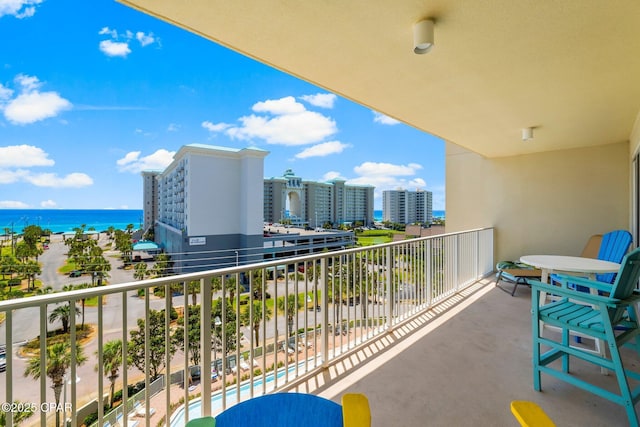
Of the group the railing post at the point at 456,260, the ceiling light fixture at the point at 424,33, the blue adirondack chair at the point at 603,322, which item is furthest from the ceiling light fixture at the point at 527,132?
the ceiling light fixture at the point at 424,33

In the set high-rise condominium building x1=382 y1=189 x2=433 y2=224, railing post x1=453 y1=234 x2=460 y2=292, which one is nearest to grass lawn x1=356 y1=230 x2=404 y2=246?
high-rise condominium building x1=382 y1=189 x2=433 y2=224

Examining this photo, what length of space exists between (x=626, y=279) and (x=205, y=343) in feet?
8.41

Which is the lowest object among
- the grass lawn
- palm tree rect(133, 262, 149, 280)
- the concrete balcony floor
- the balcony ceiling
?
palm tree rect(133, 262, 149, 280)

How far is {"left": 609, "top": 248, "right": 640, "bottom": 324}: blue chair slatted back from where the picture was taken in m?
1.75

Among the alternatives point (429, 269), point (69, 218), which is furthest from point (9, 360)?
point (69, 218)

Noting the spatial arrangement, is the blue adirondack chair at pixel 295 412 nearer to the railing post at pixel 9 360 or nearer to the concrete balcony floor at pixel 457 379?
the railing post at pixel 9 360

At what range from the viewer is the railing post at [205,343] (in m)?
1.62

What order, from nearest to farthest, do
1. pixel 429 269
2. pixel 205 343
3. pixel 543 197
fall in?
pixel 205 343 < pixel 429 269 < pixel 543 197

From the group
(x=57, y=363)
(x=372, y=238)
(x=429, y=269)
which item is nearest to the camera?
(x=429, y=269)

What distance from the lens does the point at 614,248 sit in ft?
10.5

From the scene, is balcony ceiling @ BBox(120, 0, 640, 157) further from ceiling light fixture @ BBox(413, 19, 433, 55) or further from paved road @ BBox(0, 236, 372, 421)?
paved road @ BBox(0, 236, 372, 421)

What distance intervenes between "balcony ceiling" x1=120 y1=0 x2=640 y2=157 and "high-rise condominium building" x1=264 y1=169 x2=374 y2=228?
42.9 meters

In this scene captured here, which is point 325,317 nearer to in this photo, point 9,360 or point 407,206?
point 9,360

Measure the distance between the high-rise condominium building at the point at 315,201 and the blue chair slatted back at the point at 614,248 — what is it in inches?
1687
